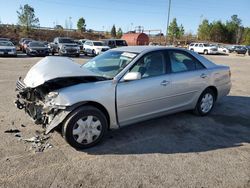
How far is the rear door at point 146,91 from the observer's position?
3990 millimetres

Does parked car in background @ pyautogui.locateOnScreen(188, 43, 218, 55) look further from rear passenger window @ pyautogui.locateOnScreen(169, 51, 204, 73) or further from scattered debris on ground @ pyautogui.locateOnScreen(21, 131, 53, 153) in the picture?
scattered debris on ground @ pyautogui.locateOnScreen(21, 131, 53, 153)

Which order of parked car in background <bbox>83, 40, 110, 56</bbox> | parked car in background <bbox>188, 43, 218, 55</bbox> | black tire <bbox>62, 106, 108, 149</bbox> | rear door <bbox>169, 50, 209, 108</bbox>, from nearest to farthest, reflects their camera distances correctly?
black tire <bbox>62, 106, 108, 149</bbox> → rear door <bbox>169, 50, 209, 108</bbox> → parked car in background <bbox>83, 40, 110, 56</bbox> → parked car in background <bbox>188, 43, 218, 55</bbox>

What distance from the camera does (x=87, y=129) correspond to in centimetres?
373

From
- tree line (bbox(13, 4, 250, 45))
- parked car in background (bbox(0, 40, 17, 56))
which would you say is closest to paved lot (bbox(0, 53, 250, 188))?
parked car in background (bbox(0, 40, 17, 56))

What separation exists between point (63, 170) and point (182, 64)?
308 centimetres

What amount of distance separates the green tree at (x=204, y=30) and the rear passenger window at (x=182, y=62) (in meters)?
74.9

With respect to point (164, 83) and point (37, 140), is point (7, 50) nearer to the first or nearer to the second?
point (37, 140)

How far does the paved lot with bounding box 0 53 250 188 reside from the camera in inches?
Answer: 120

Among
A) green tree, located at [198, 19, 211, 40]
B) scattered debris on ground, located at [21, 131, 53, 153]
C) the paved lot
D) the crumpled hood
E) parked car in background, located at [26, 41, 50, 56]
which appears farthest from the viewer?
green tree, located at [198, 19, 211, 40]

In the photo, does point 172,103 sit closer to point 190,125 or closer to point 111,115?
point 190,125

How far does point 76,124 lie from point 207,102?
316cm

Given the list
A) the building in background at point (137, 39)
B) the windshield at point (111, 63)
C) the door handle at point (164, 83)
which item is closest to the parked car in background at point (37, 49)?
the windshield at point (111, 63)

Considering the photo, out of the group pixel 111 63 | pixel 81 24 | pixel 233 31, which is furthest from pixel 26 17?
pixel 233 31

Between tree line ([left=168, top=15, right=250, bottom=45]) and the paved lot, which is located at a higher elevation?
tree line ([left=168, top=15, right=250, bottom=45])
